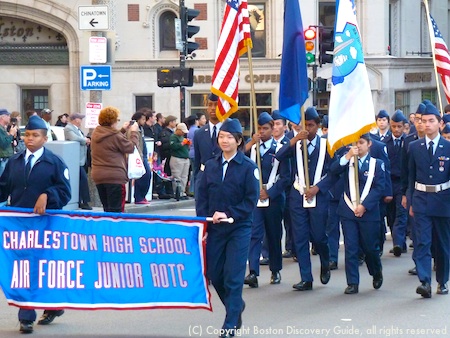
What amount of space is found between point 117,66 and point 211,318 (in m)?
26.1

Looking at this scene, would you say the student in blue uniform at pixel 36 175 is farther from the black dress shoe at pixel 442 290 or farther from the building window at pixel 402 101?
the building window at pixel 402 101

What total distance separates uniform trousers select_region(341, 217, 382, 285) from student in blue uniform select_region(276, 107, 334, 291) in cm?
31

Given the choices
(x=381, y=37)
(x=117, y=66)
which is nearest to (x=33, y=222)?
(x=117, y=66)

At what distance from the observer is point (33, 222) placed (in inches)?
379

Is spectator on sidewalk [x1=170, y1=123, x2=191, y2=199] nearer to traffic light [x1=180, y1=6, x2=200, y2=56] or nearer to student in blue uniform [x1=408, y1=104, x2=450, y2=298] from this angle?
traffic light [x1=180, y1=6, x2=200, y2=56]

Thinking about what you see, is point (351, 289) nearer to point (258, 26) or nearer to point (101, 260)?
point (101, 260)

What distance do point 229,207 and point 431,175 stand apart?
305 centimetres

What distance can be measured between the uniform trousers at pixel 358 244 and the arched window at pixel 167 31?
24.9 metres

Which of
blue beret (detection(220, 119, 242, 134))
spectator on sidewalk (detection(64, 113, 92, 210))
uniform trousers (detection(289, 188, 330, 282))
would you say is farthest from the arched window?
blue beret (detection(220, 119, 242, 134))

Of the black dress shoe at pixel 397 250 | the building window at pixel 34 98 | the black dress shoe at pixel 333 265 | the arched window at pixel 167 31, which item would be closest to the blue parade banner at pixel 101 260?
the black dress shoe at pixel 333 265

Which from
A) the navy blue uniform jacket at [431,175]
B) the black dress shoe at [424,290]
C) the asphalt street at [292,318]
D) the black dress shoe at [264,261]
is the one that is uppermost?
the navy blue uniform jacket at [431,175]

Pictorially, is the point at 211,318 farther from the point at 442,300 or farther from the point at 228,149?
the point at 442,300

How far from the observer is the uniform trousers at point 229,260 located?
30.8ft

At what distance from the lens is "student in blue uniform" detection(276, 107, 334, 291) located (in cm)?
1219
